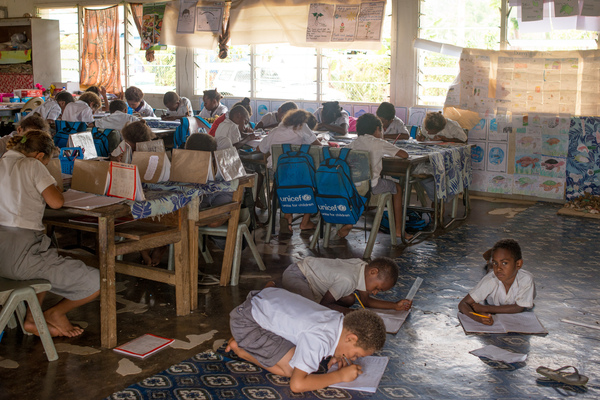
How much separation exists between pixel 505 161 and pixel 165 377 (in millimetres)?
5837

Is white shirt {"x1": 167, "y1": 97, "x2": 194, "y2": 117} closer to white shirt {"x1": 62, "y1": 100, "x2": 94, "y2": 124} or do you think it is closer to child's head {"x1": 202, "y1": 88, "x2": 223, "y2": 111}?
child's head {"x1": 202, "y1": 88, "x2": 223, "y2": 111}

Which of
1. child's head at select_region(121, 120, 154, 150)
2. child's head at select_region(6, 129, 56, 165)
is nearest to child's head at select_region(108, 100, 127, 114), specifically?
child's head at select_region(121, 120, 154, 150)

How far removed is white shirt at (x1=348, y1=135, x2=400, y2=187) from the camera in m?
5.15

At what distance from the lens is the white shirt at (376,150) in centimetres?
515

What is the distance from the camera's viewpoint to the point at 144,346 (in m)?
3.29

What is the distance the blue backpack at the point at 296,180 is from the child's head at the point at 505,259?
71.6 inches

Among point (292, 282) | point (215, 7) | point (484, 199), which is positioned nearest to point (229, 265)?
point (292, 282)

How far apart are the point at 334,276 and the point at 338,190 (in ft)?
5.02

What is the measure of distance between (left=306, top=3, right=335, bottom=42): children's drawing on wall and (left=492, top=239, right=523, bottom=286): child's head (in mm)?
5517

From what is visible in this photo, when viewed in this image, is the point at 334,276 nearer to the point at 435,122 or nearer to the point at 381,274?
the point at 381,274

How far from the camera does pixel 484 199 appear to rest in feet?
25.2

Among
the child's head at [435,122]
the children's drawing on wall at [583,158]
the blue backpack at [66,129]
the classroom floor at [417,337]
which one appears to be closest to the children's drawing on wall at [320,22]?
the child's head at [435,122]

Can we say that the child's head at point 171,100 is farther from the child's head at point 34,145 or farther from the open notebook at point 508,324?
the open notebook at point 508,324

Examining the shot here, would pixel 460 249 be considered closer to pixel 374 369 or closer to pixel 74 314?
pixel 374 369
